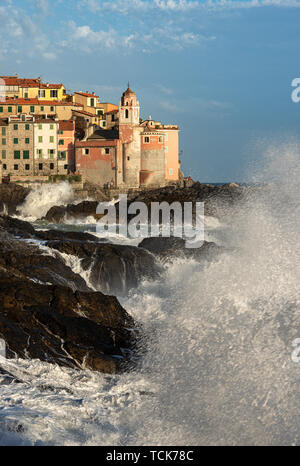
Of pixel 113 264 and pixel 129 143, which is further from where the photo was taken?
pixel 129 143

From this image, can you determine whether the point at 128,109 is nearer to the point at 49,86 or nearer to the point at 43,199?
the point at 43,199

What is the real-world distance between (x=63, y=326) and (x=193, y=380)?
2.92m

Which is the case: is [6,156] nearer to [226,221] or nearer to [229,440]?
[226,221]

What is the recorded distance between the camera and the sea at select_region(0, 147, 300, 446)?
30.0ft

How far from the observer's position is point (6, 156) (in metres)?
56.6

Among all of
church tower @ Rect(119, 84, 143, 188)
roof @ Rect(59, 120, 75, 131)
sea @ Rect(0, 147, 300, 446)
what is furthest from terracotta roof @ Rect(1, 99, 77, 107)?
sea @ Rect(0, 147, 300, 446)

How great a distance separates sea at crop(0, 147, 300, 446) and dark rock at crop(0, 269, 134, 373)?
445 mm

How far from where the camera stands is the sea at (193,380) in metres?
9.15

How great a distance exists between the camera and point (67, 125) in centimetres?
5847

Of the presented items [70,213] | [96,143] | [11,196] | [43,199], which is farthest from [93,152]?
[70,213]

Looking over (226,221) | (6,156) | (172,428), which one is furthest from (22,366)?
(6,156)

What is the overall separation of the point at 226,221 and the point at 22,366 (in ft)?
78.0

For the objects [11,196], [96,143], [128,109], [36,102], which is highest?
[36,102]

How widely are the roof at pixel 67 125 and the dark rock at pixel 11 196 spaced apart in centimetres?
936
